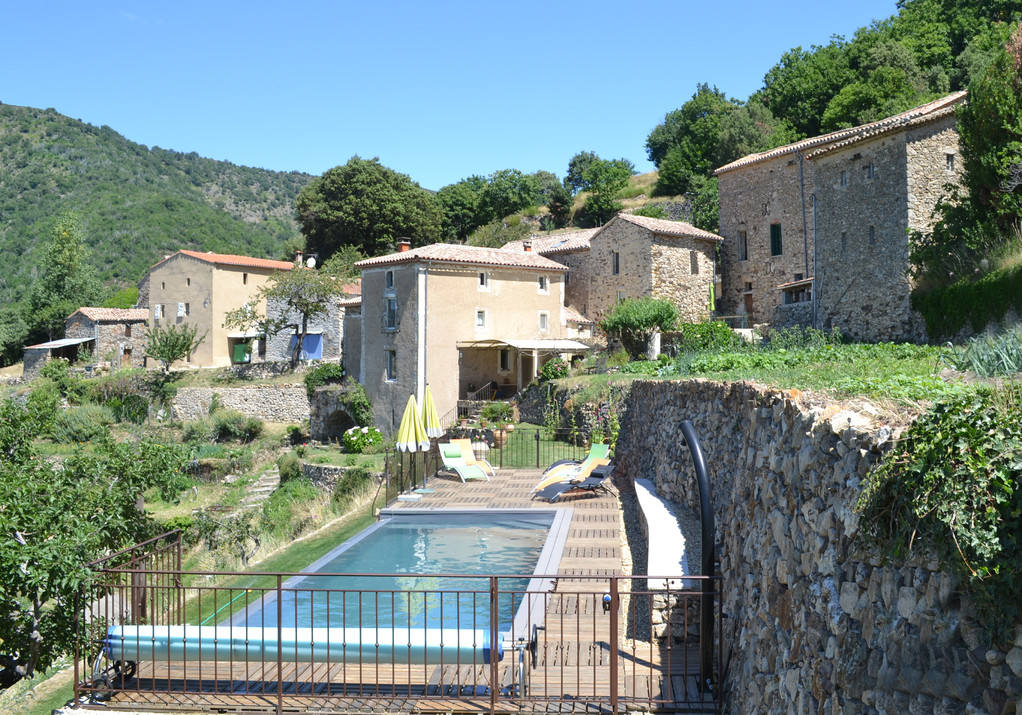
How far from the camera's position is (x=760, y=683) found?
561cm

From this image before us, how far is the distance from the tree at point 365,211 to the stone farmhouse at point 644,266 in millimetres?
18119

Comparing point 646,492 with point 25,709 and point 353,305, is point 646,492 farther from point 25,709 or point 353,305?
point 353,305

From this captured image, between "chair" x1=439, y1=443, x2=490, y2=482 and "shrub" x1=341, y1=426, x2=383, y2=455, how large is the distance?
10427 mm

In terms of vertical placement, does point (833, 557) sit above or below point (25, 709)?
above

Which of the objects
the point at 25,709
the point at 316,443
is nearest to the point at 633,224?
the point at 316,443

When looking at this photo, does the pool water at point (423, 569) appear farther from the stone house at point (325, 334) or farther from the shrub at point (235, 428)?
the stone house at point (325, 334)

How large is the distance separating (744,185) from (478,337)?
15099mm

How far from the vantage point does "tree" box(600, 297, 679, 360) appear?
31.4 metres

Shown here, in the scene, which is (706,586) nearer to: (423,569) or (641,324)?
(423,569)

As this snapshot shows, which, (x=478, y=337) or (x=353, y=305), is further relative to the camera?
(x=353, y=305)

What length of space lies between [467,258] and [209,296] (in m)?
19.6

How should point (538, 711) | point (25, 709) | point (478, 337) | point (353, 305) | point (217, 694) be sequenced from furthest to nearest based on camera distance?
point (353, 305), point (478, 337), point (25, 709), point (217, 694), point (538, 711)

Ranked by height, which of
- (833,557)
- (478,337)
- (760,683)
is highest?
(478,337)

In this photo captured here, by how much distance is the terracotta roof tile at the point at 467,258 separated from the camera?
3319 cm
